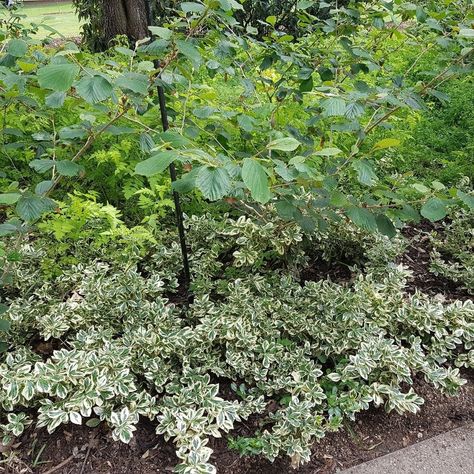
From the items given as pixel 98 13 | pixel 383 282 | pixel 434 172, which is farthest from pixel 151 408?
pixel 98 13

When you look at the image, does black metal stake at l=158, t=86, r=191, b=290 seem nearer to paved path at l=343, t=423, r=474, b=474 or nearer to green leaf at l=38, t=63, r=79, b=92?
green leaf at l=38, t=63, r=79, b=92

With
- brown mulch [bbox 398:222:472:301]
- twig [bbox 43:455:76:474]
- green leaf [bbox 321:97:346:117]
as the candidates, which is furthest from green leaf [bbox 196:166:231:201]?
brown mulch [bbox 398:222:472:301]

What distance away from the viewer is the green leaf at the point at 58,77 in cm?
117

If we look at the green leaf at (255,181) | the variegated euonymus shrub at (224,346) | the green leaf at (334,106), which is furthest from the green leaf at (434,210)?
the green leaf at (255,181)

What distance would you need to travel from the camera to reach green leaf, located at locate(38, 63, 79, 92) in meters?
1.17

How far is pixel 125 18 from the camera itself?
7.31m

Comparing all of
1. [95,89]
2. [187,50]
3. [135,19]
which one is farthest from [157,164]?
[135,19]

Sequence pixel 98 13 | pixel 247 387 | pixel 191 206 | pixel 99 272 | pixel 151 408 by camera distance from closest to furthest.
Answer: pixel 151 408
pixel 247 387
pixel 99 272
pixel 191 206
pixel 98 13

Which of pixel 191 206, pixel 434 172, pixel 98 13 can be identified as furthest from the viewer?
pixel 98 13

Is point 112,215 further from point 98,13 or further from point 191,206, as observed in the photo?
point 98,13

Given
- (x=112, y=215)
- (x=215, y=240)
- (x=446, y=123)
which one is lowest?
(x=446, y=123)

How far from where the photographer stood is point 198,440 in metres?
1.69

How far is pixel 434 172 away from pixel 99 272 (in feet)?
8.48

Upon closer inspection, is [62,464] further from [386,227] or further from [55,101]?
[386,227]
